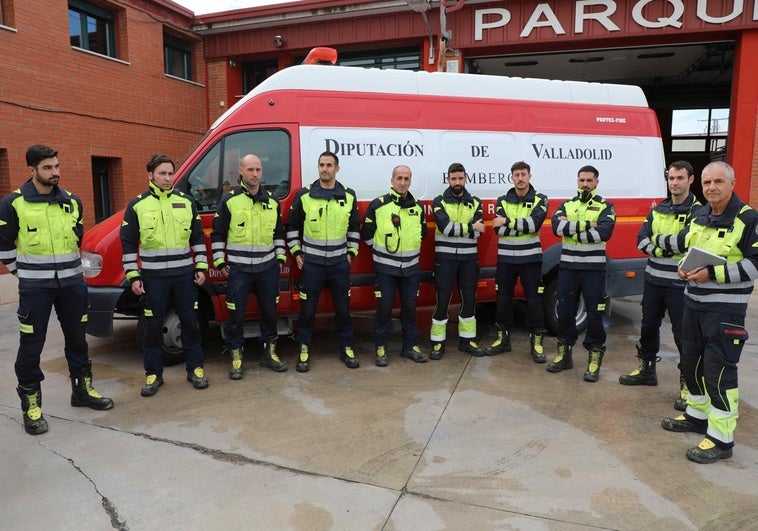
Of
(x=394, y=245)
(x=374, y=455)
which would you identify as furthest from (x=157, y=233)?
(x=374, y=455)

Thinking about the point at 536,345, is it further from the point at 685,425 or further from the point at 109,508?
the point at 109,508

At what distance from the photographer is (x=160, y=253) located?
4277 millimetres

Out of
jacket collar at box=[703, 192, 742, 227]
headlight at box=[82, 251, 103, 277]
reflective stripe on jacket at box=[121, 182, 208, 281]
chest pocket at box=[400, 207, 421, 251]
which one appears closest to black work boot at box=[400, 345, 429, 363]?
chest pocket at box=[400, 207, 421, 251]

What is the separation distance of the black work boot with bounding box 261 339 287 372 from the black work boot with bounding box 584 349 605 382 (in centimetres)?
271

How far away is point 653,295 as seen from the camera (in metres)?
4.34

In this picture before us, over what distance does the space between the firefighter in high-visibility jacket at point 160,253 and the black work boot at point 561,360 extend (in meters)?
3.20

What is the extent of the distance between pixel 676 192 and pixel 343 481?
10.6 ft

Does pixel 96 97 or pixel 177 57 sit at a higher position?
pixel 177 57

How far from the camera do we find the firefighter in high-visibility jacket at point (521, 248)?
502 cm

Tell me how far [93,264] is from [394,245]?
2.65 metres

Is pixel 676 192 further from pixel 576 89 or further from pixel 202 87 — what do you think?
pixel 202 87

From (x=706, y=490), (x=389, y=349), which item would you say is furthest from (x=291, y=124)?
(x=706, y=490)

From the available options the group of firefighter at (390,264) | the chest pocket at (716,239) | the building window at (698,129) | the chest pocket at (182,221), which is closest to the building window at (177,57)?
the group of firefighter at (390,264)

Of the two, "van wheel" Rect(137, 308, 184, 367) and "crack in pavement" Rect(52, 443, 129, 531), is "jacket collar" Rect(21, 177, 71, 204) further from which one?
"crack in pavement" Rect(52, 443, 129, 531)
